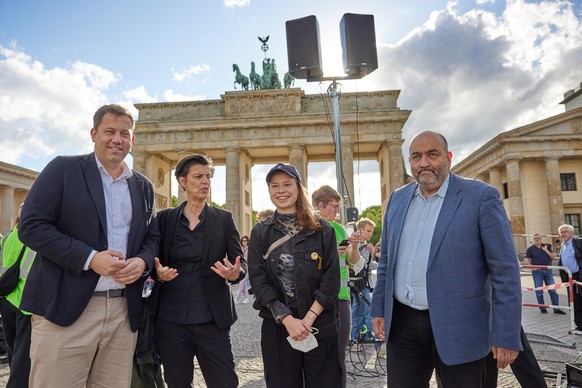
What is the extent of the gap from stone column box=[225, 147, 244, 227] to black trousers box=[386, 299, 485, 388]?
31057 millimetres

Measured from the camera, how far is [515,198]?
3441 cm

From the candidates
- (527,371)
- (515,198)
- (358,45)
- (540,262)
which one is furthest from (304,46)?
(515,198)

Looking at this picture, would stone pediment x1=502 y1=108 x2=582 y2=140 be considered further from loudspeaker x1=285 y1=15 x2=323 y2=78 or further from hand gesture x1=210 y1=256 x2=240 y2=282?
hand gesture x1=210 y1=256 x2=240 y2=282

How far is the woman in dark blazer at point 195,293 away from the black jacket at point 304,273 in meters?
0.24

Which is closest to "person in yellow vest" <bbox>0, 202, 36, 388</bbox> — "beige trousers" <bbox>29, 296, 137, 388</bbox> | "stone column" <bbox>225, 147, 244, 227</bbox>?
"beige trousers" <bbox>29, 296, 137, 388</bbox>

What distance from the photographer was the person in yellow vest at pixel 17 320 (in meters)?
3.51

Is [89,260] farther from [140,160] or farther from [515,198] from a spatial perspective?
[515,198]

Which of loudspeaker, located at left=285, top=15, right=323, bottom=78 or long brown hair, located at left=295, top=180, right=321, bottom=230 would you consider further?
loudspeaker, located at left=285, top=15, right=323, bottom=78

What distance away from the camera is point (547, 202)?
35.2 meters

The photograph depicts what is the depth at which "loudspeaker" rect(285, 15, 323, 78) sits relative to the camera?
22.8ft

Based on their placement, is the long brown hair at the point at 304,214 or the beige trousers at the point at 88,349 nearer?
the beige trousers at the point at 88,349

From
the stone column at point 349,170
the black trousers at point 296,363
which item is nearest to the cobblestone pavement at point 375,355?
the black trousers at point 296,363

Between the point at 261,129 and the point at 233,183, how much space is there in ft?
18.1

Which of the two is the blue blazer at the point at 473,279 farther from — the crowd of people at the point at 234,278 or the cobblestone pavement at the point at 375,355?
the cobblestone pavement at the point at 375,355
